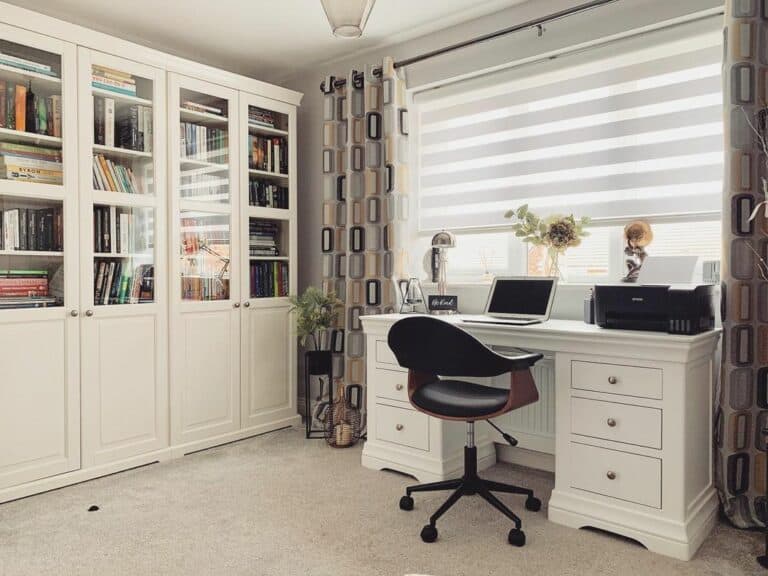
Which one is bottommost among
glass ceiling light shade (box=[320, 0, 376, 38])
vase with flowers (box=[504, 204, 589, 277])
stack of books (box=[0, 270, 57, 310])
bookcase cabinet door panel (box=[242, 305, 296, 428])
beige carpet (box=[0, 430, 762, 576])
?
beige carpet (box=[0, 430, 762, 576])

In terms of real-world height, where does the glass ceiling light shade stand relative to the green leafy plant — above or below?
above

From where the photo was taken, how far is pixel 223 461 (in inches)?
129

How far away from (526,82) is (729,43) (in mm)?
1087

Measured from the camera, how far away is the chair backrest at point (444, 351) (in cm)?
226

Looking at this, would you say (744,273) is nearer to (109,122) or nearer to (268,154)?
(268,154)

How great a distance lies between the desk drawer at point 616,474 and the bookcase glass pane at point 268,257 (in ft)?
7.27

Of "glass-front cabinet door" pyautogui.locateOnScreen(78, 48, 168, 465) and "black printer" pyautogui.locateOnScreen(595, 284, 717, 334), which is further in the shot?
"glass-front cabinet door" pyautogui.locateOnScreen(78, 48, 168, 465)

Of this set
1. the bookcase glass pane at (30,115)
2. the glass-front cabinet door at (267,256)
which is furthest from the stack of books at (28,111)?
the glass-front cabinet door at (267,256)

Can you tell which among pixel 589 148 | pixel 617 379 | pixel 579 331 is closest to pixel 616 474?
pixel 617 379

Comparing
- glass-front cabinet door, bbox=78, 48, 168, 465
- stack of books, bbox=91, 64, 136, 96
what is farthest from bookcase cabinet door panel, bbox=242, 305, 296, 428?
stack of books, bbox=91, 64, 136, 96

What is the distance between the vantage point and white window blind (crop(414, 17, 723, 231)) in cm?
269

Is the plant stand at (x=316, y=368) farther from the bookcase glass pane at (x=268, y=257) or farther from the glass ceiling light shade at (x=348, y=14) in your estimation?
the glass ceiling light shade at (x=348, y=14)

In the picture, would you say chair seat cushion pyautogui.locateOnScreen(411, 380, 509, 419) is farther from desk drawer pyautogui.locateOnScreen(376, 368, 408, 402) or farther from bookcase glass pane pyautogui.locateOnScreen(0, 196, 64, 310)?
bookcase glass pane pyautogui.locateOnScreen(0, 196, 64, 310)

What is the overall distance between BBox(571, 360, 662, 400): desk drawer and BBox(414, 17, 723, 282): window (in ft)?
2.56
